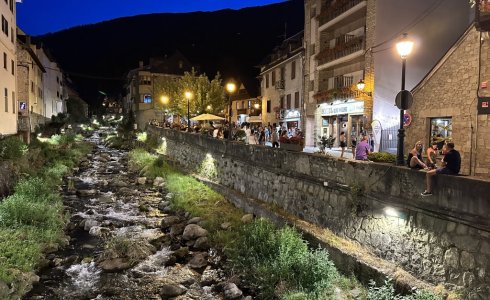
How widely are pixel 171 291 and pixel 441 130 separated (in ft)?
47.5

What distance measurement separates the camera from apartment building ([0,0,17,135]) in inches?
1024

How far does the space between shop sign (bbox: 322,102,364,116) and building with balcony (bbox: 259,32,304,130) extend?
176 inches

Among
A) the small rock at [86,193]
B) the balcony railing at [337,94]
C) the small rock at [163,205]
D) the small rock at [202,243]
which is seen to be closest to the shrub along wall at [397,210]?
the small rock at [202,243]

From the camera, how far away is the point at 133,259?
1267 cm

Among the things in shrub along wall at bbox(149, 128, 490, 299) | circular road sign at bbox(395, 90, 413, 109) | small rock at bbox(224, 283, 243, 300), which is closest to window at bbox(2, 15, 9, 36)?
shrub along wall at bbox(149, 128, 490, 299)

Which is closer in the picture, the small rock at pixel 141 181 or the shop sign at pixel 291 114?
the small rock at pixel 141 181

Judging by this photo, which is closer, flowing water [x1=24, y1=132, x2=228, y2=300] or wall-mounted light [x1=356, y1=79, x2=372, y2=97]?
flowing water [x1=24, y1=132, x2=228, y2=300]

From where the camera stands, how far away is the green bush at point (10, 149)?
1945 cm

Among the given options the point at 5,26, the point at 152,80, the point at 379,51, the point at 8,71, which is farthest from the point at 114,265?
the point at 152,80

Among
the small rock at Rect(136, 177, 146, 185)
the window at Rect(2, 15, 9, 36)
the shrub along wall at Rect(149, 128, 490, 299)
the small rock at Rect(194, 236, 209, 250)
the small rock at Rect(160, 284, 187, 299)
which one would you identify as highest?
the window at Rect(2, 15, 9, 36)

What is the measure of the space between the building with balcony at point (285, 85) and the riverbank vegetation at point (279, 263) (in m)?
22.5

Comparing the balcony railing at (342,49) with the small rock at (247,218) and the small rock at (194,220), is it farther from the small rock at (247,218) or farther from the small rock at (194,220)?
the small rock at (194,220)

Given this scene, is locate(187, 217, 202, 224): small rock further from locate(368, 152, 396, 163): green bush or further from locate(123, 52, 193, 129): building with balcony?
locate(123, 52, 193, 129): building with balcony

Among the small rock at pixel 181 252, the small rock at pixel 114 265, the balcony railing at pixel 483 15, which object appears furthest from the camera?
the balcony railing at pixel 483 15
